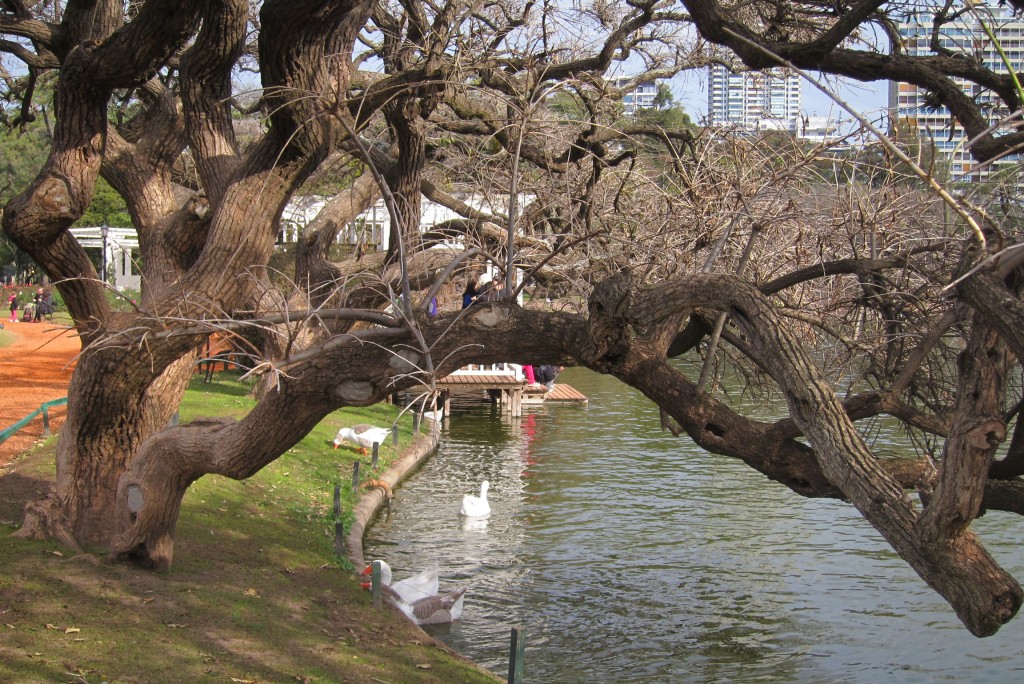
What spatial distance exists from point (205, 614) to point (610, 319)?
4519mm

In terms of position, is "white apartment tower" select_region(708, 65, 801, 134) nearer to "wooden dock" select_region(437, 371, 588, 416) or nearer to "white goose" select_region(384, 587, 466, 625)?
"white goose" select_region(384, 587, 466, 625)

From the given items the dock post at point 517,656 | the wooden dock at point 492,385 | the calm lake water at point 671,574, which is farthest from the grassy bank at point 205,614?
the wooden dock at point 492,385

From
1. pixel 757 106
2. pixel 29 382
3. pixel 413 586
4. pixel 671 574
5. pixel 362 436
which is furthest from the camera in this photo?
pixel 29 382

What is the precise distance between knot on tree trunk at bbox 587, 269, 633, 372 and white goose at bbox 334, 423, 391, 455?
34.6 ft

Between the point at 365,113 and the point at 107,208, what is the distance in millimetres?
40639

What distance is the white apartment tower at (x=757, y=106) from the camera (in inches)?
307

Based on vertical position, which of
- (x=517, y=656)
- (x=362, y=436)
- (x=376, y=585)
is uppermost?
(x=362, y=436)

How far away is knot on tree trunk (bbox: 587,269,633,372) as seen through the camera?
550 centimetres

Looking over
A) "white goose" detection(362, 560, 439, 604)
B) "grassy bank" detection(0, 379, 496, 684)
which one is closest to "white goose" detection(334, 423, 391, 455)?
"grassy bank" detection(0, 379, 496, 684)

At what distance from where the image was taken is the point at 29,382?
19.5 metres

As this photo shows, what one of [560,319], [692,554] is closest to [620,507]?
[692,554]

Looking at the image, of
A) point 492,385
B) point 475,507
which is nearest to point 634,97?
point 475,507

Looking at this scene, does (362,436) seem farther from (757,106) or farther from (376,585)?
(757,106)

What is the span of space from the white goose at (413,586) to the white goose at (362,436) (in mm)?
5803
